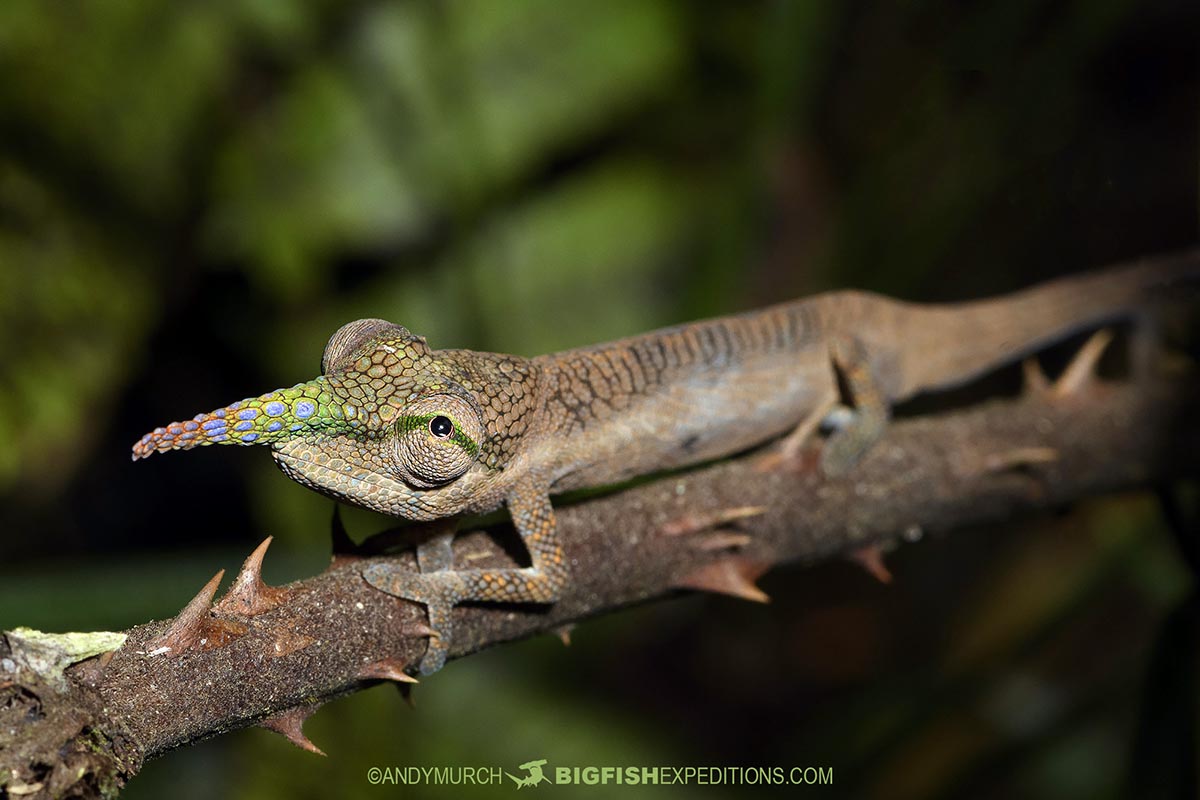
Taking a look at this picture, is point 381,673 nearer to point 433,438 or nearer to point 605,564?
point 433,438

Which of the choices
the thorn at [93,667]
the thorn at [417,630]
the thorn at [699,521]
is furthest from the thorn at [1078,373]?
the thorn at [93,667]

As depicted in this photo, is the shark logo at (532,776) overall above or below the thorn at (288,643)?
above

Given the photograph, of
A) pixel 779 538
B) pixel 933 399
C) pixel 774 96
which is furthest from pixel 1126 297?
pixel 779 538

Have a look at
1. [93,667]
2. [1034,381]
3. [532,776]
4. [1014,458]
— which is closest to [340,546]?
[93,667]

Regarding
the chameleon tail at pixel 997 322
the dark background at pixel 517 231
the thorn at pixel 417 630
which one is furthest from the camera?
Answer: the chameleon tail at pixel 997 322

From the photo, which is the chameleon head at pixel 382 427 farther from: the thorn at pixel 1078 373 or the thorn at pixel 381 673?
the thorn at pixel 1078 373

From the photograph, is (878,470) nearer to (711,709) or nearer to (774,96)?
(774,96)
